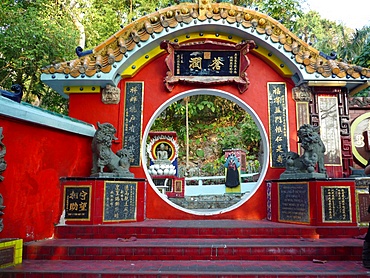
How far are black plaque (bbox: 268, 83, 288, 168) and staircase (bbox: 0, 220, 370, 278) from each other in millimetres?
1579

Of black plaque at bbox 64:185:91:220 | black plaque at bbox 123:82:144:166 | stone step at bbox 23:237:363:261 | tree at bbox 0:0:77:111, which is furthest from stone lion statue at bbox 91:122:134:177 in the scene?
tree at bbox 0:0:77:111

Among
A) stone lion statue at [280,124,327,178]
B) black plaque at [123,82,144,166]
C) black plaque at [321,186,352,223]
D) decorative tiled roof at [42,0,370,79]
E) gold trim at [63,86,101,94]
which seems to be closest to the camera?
black plaque at [321,186,352,223]

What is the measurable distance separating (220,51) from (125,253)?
4.44 meters

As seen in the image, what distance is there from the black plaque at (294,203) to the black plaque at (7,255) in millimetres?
4336

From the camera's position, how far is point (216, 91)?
6.57 meters

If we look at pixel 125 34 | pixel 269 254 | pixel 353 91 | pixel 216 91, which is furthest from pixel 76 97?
pixel 353 91

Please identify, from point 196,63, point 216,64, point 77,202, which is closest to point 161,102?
point 196,63

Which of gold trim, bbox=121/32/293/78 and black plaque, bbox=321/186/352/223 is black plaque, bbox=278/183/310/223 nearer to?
black plaque, bbox=321/186/352/223

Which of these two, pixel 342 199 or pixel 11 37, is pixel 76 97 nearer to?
pixel 11 37

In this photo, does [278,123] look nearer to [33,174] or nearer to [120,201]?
[120,201]

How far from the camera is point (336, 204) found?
5.03m

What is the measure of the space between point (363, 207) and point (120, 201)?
414cm

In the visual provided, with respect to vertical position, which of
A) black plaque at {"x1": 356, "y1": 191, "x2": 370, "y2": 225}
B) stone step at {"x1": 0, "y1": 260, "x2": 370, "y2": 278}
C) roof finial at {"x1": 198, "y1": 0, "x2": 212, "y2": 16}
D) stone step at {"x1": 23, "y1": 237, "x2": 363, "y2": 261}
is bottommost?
stone step at {"x1": 0, "y1": 260, "x2": 370, "y2": 278}

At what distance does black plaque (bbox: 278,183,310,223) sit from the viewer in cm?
518
